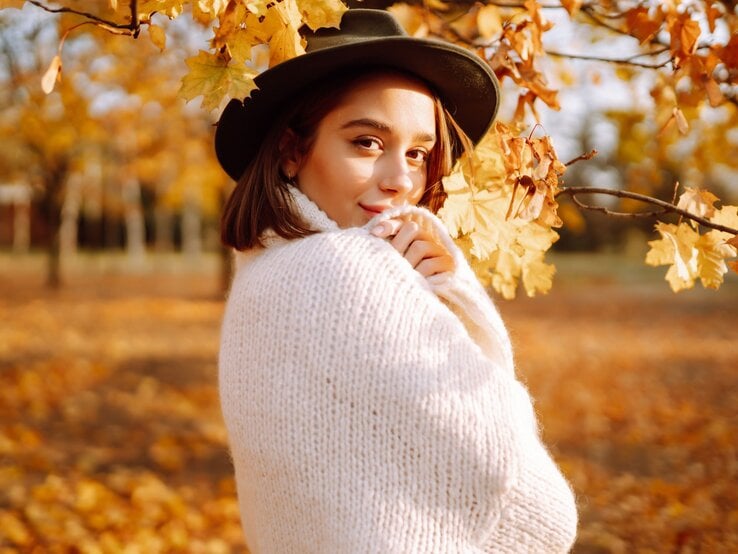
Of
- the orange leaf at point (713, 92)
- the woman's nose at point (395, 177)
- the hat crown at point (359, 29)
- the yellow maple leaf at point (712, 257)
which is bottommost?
the yellow maple leaf at point (712, 257)

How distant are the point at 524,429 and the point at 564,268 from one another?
102ft

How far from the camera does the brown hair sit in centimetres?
172

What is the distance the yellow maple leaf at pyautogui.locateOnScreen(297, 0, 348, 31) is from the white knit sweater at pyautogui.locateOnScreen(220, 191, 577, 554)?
0.59 meters

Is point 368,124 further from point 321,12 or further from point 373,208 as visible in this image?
point 321,12

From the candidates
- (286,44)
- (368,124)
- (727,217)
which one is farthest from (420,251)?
(727,217)

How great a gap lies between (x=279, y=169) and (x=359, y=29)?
0.41m

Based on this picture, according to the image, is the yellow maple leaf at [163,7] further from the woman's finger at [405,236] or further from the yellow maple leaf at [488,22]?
the yellow maple leaf at [488,22]

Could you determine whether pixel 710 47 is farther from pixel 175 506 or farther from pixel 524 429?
pixel 175 506

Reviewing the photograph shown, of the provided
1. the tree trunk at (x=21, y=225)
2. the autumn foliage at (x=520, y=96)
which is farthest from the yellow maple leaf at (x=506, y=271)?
the tree trunk at (x=21, y=225)

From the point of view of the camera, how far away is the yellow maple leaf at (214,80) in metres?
1.70

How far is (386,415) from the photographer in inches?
54.4

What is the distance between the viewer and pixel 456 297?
1.53m

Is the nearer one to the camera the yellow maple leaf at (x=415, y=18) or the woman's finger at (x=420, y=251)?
the woman's finger at (x=420, y=251)

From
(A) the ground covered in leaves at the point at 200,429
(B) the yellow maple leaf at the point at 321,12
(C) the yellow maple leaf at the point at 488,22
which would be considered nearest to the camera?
(B) the yellow maple leaf at the point at 321,12
